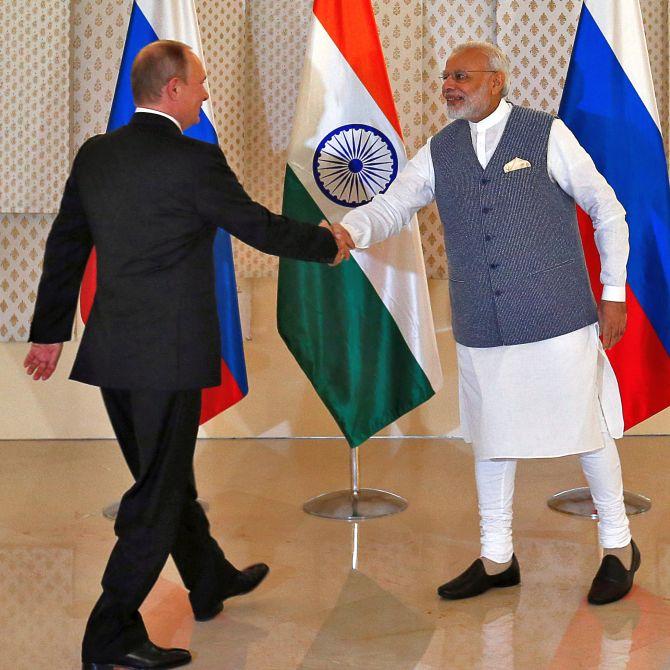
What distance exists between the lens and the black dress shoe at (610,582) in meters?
2.94

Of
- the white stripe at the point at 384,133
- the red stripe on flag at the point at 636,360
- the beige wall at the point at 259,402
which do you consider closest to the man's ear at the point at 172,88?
the white stripe at the point at 384,133

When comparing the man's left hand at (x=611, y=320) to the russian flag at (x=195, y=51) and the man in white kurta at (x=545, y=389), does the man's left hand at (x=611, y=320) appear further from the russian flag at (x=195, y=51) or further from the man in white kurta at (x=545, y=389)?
the russian flag at (x=195, y=51)

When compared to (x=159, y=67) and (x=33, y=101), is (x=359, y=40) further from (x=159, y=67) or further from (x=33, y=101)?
Result: (x=33, y=101)

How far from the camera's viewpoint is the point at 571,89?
3855mm

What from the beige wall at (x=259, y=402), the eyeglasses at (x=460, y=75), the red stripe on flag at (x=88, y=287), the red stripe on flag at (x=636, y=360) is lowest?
the beige wall at (x=259, y=402)

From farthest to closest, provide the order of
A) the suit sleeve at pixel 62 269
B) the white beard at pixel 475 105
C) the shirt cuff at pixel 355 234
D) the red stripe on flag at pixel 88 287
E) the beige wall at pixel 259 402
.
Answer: the beige wall at pixel 259 402 → the red stripe on flag at pixel 88 287 → the shirt cuff at pixel 355 234 → the white beard at pixel 475 105 → the suit sleeve at pixel 62 269

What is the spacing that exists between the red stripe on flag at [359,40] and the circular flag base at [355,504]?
1.45 metres

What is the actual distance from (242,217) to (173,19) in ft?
5.83

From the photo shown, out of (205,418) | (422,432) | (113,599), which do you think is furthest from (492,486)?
(422,432)

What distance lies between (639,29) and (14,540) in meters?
3.01

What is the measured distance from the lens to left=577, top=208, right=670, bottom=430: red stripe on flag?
154 inches

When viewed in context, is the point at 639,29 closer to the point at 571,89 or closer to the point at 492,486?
the point at 571,89

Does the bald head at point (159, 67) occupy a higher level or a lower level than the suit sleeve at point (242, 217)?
higher

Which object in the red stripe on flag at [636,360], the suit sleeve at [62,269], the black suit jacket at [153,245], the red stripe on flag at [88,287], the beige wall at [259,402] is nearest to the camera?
the black suit jacket at [153,245]
